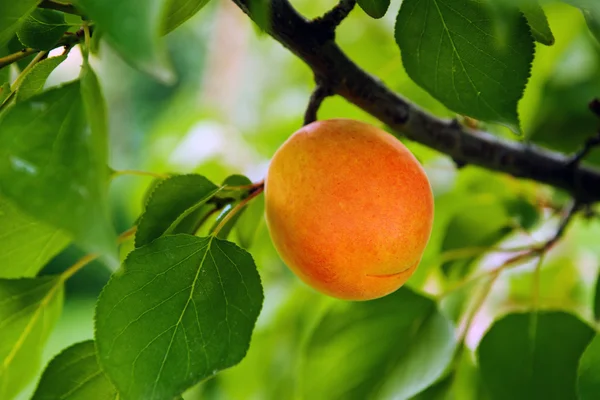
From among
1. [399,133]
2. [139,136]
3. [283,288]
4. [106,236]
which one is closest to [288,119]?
[283,288]

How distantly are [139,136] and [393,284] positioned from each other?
4648 mm

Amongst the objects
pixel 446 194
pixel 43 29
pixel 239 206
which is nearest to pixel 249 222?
pixel 239 206

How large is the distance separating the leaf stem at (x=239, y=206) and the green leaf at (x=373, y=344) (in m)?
0.14

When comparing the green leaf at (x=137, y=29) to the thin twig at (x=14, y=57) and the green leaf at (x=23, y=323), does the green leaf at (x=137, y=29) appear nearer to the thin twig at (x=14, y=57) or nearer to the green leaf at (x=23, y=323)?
the thin twig at (x=14, y=57)

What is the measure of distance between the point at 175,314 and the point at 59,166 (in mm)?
93

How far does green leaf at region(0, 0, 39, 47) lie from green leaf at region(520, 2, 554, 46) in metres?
0.19

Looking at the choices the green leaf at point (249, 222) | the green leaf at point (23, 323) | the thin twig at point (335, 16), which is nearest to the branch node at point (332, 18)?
the thin twig at point (335, 16)

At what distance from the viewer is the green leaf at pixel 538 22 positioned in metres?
0.28

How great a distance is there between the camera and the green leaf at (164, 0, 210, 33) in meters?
0.26

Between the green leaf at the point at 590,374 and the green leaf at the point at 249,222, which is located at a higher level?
the green leaf at the point at 249,222

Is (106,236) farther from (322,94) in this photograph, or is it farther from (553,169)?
(553,169)

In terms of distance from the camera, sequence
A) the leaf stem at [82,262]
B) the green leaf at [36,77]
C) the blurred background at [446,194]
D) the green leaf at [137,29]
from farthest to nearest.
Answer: the blurred background at [446,194] → the leaf stem at [82,262] → the green leaf at [36,77] → the green leaf at [137,29]

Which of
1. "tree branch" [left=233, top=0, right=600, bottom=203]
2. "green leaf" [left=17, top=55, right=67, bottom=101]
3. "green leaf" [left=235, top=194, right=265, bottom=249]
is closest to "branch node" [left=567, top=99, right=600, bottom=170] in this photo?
"tree branch" [left=233, top=0, right=600, bottom=203]

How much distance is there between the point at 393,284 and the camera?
32cm
